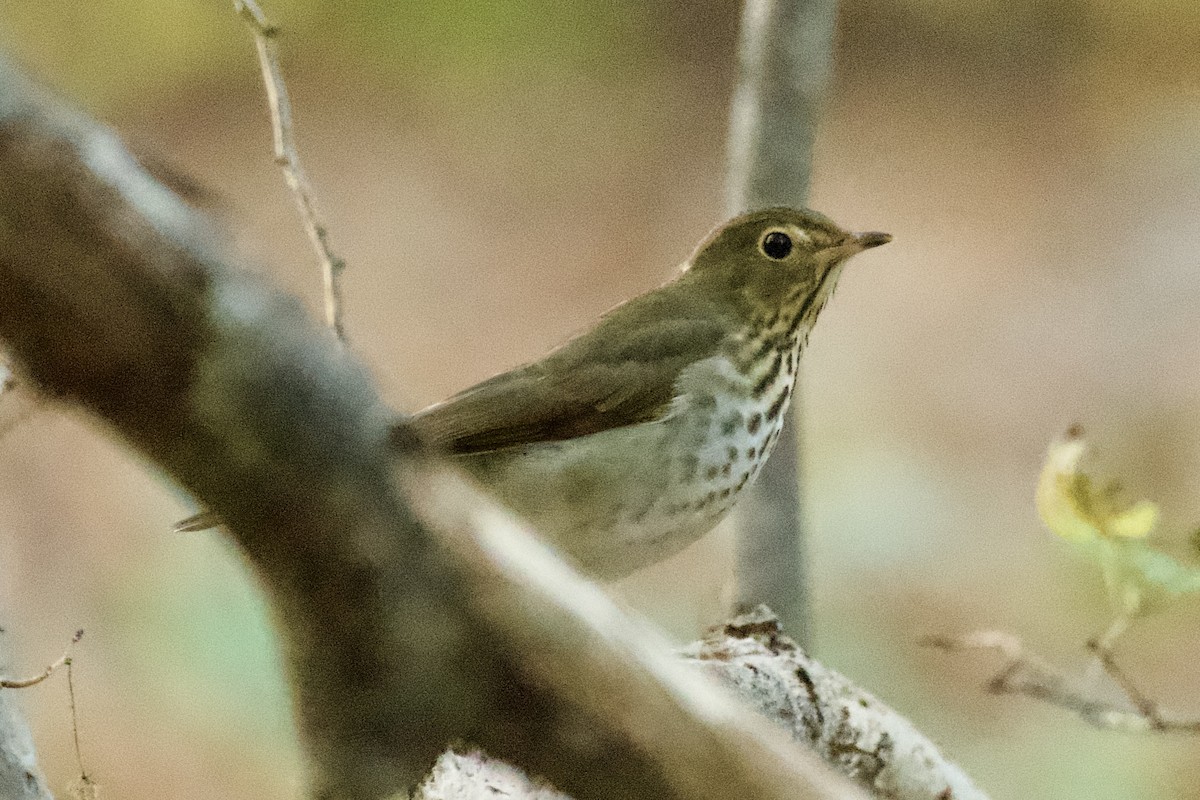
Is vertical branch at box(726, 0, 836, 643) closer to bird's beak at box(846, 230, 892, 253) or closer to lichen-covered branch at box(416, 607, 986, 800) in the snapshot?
bird's beak at box(846, 230, 892, 253)

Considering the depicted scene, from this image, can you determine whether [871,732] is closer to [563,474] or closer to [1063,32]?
[563,474]

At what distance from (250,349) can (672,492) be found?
0.76 meters

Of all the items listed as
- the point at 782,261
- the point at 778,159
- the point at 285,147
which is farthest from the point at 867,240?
the point at 285,147

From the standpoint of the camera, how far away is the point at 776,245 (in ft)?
4.44

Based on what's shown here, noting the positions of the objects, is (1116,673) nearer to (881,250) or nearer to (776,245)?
(776,245)

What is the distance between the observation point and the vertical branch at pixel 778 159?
140 centimetres

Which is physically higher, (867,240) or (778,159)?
(778,159)

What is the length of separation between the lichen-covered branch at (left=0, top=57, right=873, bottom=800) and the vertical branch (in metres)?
0.95

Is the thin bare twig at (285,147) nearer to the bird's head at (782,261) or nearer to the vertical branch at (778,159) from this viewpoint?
the bird's head at (782,261)

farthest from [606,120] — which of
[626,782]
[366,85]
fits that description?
[626,782]

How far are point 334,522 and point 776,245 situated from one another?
984 millimetres

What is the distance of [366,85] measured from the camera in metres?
2.57

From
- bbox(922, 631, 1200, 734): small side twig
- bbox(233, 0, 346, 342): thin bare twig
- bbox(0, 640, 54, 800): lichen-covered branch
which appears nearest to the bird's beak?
bbox(922, 631, 1200, 734): small side twig

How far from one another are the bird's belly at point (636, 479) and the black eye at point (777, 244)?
0.22 meters
